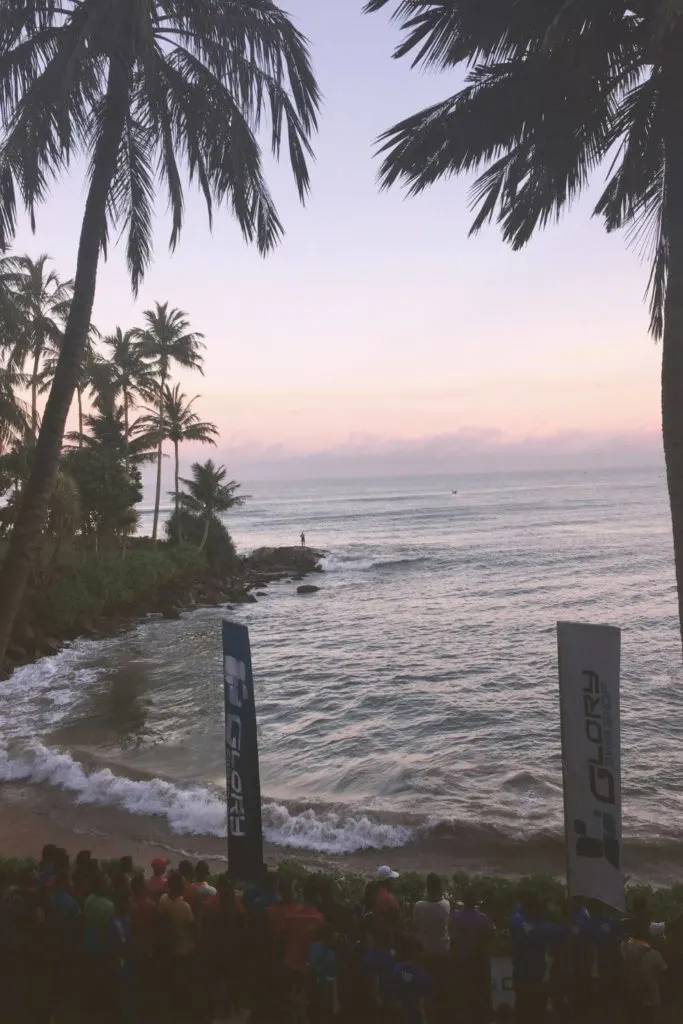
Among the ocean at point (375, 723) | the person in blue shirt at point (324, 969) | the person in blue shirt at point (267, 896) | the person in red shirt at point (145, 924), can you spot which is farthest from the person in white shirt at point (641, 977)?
the ocean at point (375, 723)

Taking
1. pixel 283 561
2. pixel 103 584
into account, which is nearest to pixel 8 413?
pixel 103 584

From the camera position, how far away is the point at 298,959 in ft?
20.1

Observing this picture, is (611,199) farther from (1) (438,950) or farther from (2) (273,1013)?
(2) (273,1013)

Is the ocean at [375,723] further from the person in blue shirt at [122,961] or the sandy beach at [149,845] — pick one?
the person in blue shirt at [122,961]

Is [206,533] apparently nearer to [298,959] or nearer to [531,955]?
[298,959]

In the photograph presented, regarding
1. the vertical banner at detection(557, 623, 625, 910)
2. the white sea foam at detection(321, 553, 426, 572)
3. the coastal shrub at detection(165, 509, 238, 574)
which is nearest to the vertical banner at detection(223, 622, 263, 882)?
the vertical banner at detection(557, 623, 625, 910)

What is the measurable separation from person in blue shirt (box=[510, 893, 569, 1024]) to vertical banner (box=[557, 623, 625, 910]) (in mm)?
491

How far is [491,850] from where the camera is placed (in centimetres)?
1282

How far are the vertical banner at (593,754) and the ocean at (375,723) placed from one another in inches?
257

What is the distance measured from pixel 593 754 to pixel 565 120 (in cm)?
706

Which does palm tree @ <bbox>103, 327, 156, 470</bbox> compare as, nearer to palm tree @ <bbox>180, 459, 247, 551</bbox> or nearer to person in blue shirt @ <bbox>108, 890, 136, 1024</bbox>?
palm tree @ <bbox>180, 459, 247, 551</bbox>

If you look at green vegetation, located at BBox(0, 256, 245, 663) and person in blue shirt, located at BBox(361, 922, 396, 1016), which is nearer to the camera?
person in blue shirt, located at BBox(361, 922, 396, 1016)

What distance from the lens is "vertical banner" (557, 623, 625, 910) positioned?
6223 millimetres

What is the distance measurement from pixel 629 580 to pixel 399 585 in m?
14.7
